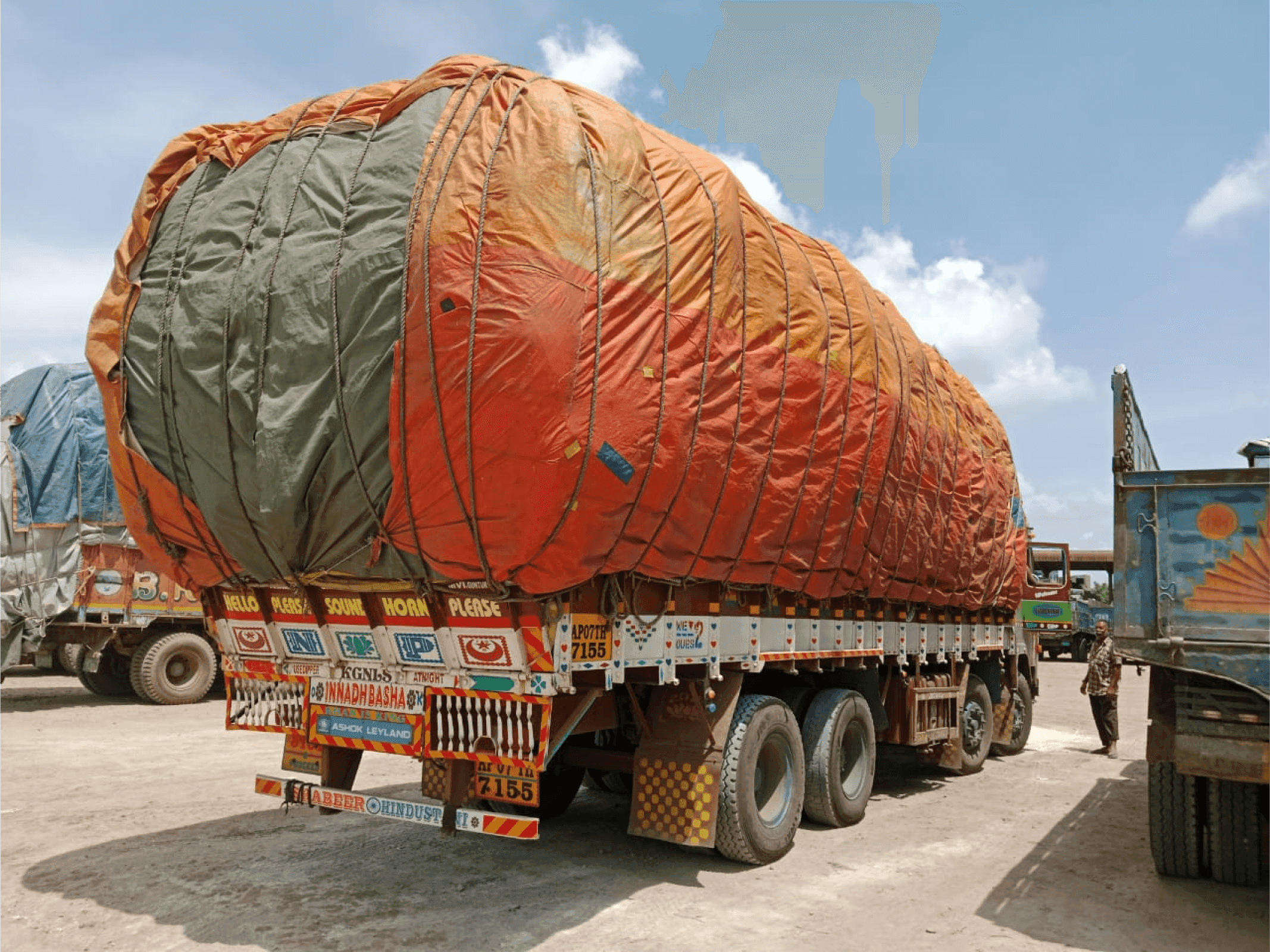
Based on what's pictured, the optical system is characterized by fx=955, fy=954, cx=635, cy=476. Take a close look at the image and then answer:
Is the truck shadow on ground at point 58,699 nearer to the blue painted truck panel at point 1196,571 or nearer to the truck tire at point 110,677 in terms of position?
the truck tire at point 110,677

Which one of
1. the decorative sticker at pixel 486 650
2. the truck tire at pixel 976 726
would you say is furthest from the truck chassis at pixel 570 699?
the truck tire at pixel 976 726

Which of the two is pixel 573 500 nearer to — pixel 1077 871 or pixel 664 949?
pixel 664 949

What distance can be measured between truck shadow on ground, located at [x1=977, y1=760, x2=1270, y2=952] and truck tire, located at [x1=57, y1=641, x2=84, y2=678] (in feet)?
46.1

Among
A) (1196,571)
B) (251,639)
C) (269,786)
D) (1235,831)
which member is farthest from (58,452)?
(1235,831)

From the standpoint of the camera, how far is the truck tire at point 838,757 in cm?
736

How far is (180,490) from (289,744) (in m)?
1.79

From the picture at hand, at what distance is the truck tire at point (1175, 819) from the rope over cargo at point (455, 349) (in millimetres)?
2719

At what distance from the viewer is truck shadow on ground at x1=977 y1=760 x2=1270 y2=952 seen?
511 centimetres

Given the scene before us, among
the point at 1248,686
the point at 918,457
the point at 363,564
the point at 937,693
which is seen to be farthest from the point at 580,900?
the point at 937,693

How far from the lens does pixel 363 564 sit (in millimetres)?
4957

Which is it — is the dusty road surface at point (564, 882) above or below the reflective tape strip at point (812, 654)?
below

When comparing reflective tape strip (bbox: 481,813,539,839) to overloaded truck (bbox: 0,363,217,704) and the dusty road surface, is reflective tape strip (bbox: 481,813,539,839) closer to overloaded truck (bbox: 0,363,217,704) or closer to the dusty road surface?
the dusty road surface

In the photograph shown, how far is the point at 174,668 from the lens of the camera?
48.1ft

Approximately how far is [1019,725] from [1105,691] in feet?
4.00
